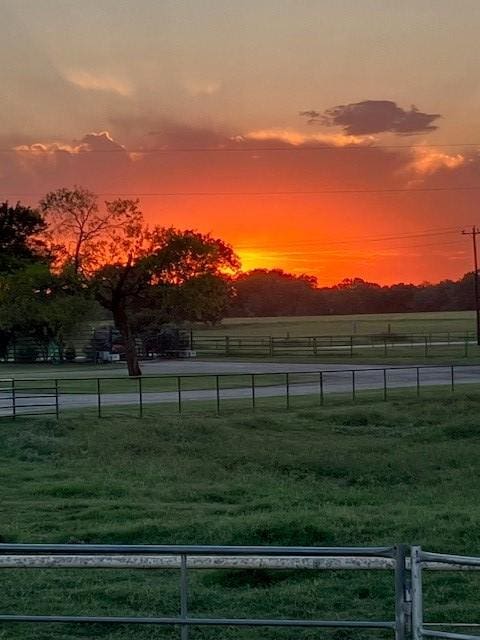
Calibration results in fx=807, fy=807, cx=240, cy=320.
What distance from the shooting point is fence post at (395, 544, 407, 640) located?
3.62 meters

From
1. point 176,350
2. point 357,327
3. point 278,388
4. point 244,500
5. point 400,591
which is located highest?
point 357,327

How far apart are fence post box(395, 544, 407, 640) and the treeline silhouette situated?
161732 mm

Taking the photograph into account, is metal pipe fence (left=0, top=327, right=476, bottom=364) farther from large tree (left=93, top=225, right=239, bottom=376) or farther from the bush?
large tree (left=93, top=225, right=239, bottom=376)

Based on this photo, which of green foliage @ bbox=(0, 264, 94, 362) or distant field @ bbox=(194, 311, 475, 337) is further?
distant field @ bbox=(194, 311, 475, 337)

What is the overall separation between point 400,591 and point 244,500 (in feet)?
34.3

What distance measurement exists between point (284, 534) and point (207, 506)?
272 centimetres

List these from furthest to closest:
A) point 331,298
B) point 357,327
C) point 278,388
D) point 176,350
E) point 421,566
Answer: point 331,298, point 357,327, point 176,350, point 278,388, point 421,566

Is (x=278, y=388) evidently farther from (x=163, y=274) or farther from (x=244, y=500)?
(x=244, y=500)

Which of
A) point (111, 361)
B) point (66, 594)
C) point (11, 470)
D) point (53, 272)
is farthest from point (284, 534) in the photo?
point (111, 361)

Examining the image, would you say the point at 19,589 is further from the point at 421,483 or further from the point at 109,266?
the point at 109,266

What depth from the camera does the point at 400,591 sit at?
369 centimetres

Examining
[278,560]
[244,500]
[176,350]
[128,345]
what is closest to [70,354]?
[176,350]

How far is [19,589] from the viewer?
7934 millimetres

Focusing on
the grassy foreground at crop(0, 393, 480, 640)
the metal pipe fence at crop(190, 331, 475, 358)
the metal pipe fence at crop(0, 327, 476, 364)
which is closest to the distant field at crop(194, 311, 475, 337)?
the metal pipe fence at crop(190, 331, 475, 358)
